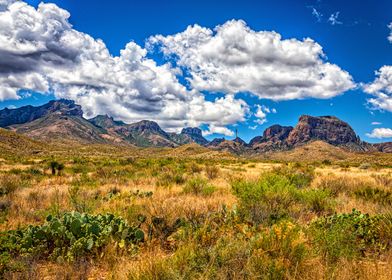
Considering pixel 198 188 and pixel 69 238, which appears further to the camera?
pixel 198 188

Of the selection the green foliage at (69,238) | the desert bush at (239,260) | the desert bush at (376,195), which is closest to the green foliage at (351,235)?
the desert bush at (239,260)

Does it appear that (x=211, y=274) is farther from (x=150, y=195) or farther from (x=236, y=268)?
(x=150, y=195)

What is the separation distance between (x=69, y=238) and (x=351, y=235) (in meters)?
4.82

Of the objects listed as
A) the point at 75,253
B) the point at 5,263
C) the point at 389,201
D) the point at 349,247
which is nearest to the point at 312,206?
the point at 389,201

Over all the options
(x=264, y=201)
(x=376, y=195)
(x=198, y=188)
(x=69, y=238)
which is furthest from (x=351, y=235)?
(x=198, y=188)

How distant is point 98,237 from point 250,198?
170 inches

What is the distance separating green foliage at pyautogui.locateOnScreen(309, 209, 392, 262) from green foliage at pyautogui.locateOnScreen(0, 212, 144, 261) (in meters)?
3.19

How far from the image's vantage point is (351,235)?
5156 mm

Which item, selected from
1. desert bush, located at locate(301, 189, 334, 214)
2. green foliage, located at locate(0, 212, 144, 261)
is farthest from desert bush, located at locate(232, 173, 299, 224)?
green foliage, located at locate(0, 212, 144, 261)

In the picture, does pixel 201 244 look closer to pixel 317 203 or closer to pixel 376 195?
pixel 317 203

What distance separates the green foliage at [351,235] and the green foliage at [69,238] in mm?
3189

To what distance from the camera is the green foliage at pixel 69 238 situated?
16.7ft

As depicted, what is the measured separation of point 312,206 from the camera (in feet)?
29.7

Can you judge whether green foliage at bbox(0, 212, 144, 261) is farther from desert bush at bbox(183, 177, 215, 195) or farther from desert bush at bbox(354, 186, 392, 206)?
desert bush at bbox(354, 186, 392, 206)
